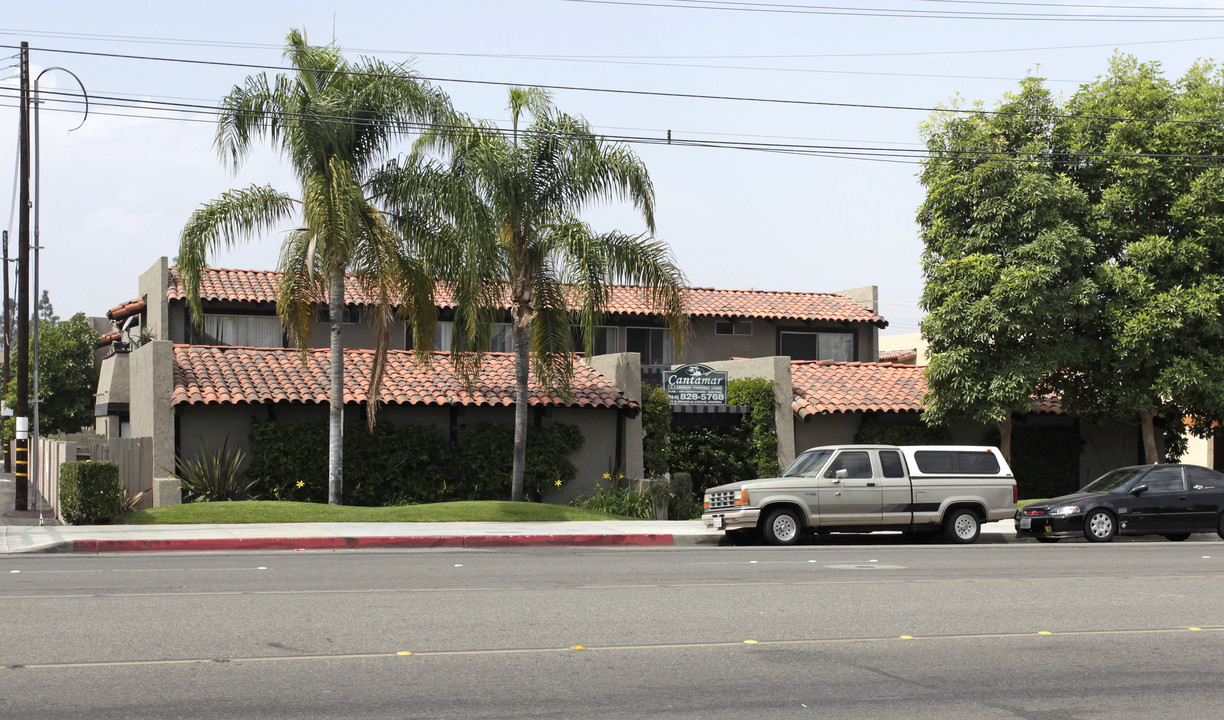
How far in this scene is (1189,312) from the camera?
25.4 meters

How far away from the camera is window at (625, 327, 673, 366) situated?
35.3m

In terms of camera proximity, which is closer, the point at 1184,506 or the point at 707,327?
the point at 1184,506

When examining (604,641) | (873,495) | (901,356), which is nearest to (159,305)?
(873,495)

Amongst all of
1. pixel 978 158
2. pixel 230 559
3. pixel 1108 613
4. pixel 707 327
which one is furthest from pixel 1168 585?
pixel 707 327

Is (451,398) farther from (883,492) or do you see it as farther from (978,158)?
(978,158)

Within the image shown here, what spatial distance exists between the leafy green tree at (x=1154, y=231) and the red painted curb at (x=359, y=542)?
11999 mm

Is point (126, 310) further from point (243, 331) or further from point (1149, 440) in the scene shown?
point (1149, 440)

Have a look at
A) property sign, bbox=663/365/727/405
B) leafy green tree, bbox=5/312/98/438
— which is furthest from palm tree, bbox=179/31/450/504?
leafy green tree, bbox=5/312/98/438

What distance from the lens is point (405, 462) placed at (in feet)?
83.0

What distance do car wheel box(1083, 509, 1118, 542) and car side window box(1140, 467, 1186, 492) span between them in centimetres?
97

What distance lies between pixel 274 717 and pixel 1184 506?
1891 cm

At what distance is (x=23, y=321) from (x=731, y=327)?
1920cm

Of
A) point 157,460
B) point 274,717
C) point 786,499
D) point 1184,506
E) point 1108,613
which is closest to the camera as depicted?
point 274,717

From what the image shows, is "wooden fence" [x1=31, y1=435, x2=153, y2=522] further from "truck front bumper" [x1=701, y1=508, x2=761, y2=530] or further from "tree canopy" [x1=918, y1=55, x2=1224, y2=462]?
"tree canopy" [x1=918, y1=55, x2=1224, y2=462]
